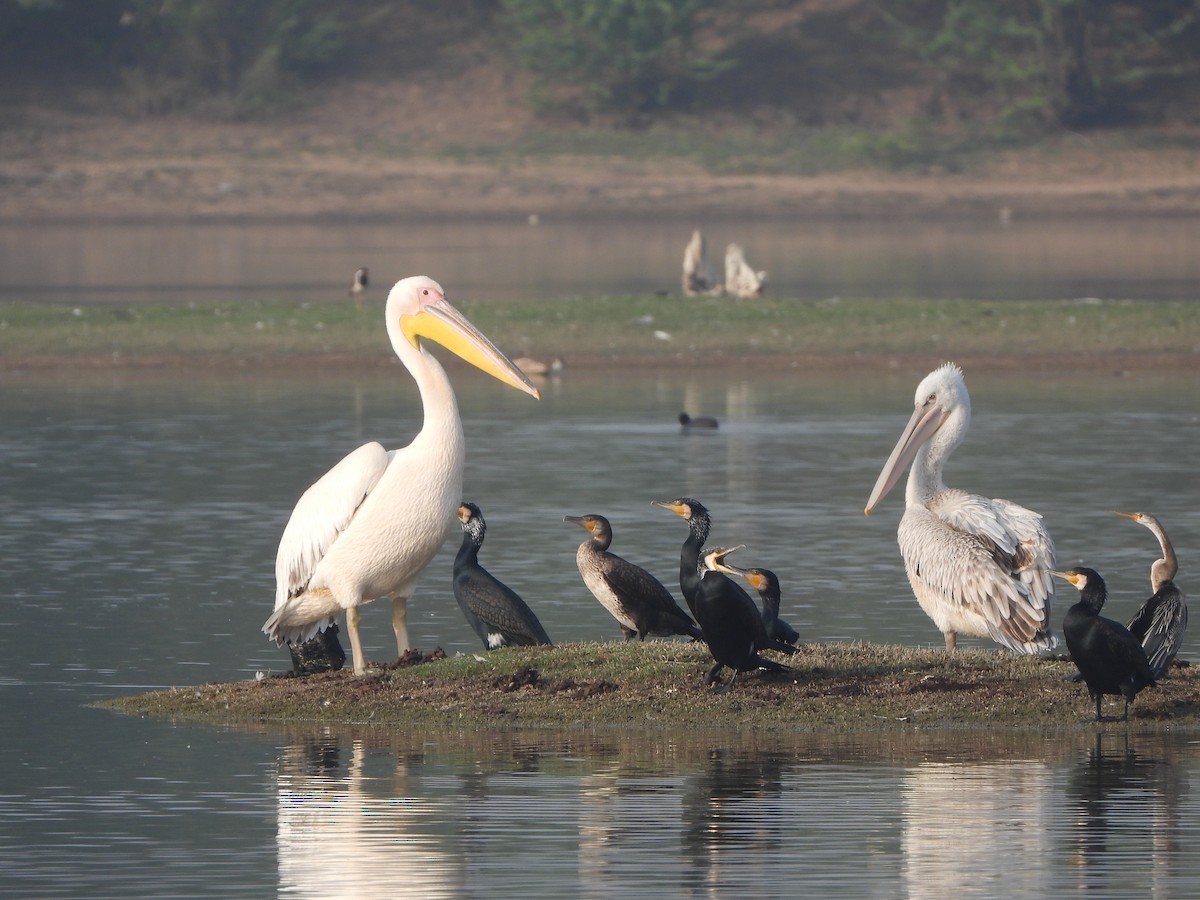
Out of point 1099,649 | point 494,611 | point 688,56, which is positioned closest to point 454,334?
point 494,611

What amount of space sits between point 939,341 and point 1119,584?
11751 mm

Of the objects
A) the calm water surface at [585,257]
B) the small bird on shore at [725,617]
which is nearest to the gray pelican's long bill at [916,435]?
the small bird on shore at [725,617]

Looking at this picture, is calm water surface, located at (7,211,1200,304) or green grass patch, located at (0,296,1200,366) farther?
calm water surface, located at (7,211,1200,304)

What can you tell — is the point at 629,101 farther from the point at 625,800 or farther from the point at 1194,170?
the point at 625,800

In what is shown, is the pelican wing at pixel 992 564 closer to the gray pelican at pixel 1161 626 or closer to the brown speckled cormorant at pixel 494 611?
the gray pelican at pixel 1161 626

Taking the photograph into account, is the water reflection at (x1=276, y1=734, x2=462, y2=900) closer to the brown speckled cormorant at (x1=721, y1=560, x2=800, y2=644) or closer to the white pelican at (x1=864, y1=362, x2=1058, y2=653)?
the brown speckled cormorant at (x1=721, y1=560, x2=800, y2=644)

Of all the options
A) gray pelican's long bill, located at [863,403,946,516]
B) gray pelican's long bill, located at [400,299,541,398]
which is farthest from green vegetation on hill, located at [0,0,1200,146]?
gray pelican's long bill, located at [400,299,541,398]

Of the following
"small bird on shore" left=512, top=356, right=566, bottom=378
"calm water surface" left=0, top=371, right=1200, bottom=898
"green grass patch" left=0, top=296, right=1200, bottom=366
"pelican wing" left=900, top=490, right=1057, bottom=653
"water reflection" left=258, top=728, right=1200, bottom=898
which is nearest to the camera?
"water reflection" left=258, top=728, right=1200, bottom=898

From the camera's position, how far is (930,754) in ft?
25.7

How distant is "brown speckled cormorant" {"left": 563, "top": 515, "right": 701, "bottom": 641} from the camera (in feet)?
30.4

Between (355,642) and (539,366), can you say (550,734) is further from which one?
(539,366)

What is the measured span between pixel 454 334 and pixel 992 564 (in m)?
2.27

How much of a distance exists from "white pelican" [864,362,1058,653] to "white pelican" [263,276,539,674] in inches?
67.8

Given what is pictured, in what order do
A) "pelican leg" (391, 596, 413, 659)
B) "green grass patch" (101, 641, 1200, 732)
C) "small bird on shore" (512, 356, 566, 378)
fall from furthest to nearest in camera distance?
"small bird on shore" (512, 356, 566, 378) < "pelican leg" (391, 596, 413, 659) < "green grass patch" (101, 641, 1200, 732)
